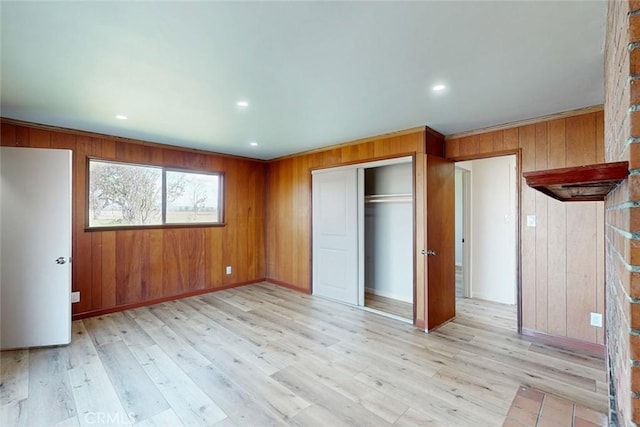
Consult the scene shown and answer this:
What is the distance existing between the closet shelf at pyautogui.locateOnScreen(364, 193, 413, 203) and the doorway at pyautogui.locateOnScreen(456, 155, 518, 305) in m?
1.05

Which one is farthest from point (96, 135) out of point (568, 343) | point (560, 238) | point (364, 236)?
point (568, 343)

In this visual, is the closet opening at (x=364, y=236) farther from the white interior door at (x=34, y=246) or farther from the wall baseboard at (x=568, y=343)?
the white interior door at (x=34, y=246)

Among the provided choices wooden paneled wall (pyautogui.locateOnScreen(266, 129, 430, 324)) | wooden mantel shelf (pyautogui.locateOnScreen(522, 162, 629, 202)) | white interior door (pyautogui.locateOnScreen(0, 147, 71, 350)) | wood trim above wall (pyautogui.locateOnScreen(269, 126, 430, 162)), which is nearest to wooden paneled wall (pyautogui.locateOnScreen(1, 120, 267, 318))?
wooden paneled wall (pyautogui.locateOnScreen(266, 129, 430, 324))

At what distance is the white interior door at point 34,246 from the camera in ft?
9.21

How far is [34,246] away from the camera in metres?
2.88

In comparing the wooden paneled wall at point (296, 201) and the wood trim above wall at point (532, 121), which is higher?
the wood trim above wall at point (532, 121)

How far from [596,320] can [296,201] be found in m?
4.02

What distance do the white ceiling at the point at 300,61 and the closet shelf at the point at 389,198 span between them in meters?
1.33

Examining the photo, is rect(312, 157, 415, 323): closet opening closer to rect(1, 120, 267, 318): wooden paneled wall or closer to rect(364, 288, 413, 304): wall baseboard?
rect(364, 288, 413, 304): wall baseboard

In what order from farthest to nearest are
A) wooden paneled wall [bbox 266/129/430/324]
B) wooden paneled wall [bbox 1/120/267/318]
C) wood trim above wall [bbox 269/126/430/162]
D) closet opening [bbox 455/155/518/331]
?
closet opening [bbox 455/155/518/331]
wooden paneled wall [bbox 266/129/430/324]
wooden paneled wall [bbox 1/120/267/318]
wood trim above wall [bbox 269/126/430/162]

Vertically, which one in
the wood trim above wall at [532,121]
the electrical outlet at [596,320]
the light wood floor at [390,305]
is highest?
the wood trim above wall at [532,121]

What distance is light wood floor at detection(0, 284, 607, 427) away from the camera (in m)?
1.97

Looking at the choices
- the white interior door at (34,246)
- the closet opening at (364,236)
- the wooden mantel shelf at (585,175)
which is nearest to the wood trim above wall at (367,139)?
the closet opening at (364,236)

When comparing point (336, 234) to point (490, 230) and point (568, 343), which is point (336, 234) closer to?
point (490, 230)
